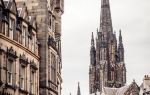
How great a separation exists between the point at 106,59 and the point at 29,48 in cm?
11720

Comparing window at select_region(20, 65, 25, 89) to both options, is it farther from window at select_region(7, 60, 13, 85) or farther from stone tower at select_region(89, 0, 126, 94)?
stone tower at select_region(89, 0, 126, 94)

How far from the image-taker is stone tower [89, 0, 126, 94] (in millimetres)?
151875

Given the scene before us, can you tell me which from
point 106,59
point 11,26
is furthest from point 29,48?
point 106,59

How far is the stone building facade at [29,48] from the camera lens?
33.6 m

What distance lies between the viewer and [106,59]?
505ft

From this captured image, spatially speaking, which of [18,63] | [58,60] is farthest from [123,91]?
[18,63]

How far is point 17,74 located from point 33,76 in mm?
3208

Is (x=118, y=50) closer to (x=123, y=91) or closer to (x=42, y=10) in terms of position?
(x=123, y=91)

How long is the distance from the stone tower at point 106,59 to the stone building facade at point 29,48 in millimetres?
108244

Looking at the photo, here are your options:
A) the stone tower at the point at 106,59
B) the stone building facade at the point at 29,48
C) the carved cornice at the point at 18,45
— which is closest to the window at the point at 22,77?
the stone building facade at the point at 29,48

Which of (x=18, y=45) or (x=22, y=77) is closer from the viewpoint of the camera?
(x=18, y=45)

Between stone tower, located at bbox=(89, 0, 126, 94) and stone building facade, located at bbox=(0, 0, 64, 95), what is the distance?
10824cm

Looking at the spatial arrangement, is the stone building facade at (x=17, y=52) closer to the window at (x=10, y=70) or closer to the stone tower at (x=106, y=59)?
the window at (x=10, y=70)

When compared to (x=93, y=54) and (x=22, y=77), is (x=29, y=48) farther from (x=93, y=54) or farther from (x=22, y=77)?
(x=93, y=54)
